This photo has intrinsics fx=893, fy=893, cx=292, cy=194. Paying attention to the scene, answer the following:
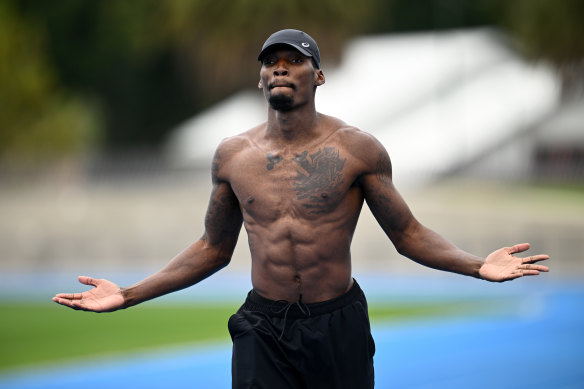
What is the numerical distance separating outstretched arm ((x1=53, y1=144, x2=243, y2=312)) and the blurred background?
10.6 m

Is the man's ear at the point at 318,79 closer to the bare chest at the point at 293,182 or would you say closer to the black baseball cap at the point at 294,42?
the black baseball cap at the point at 294,42

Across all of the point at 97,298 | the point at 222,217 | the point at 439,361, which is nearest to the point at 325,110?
the point at 439,361

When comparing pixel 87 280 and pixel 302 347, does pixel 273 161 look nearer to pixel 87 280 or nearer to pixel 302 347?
pixel 302 347

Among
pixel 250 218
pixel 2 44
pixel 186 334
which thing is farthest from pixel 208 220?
pixel 2 44

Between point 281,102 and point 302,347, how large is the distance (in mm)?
1122

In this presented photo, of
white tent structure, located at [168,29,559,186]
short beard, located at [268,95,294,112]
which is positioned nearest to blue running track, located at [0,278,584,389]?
short beard, located at [268,95,294,112]

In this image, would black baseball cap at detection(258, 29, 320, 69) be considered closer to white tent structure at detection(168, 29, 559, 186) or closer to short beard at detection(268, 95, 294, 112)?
short beard at detection(268, 95, 294, 112)

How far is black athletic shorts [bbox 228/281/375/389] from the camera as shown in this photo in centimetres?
406

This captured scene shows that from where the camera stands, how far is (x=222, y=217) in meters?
4.43

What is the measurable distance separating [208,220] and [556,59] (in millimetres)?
17784

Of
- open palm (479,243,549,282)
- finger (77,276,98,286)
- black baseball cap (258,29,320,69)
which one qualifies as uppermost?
black baseball cap (258,29,320,69)

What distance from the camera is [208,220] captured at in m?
4.48

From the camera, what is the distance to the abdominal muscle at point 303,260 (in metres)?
4.15

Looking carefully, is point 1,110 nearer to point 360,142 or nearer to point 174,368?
point 174,368
